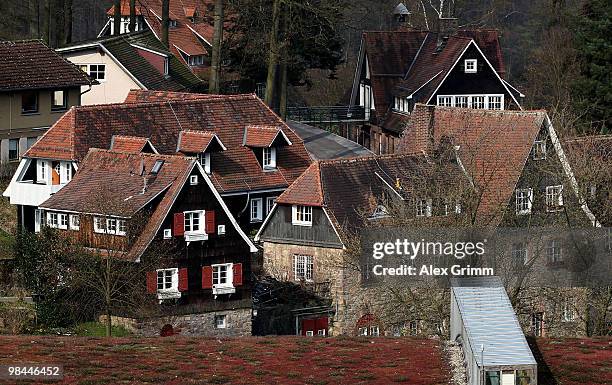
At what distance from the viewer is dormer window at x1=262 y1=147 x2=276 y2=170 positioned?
73.7 metres

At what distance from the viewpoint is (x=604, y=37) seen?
286 ft

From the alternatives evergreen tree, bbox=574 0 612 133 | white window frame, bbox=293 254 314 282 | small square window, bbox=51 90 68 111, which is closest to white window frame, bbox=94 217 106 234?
white window frame, bbox=293 254 314 282

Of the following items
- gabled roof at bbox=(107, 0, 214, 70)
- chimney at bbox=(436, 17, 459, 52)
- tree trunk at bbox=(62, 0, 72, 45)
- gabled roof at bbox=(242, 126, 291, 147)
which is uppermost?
gabled roof at bbox=(107, 0, 214, 70)

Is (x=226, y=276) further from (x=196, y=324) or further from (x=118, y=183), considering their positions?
(x=118, y=183)

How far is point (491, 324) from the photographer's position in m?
45.1

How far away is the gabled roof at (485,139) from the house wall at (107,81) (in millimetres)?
14326

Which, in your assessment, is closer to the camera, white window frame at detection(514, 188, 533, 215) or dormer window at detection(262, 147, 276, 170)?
white window frame at detection(514, 188, 533, 215)

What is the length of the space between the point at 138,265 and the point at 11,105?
1562cm

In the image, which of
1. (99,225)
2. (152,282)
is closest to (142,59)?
(99,225)

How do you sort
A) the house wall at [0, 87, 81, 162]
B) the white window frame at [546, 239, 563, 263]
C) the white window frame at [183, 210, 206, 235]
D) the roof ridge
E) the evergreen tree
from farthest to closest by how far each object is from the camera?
the evergreen tree → the house wall at [0, 87, 81, 162] → the roof ridge → the white window frame at [183, 210, 206, 235] → the white window frame at [546, 239, 563, 263]

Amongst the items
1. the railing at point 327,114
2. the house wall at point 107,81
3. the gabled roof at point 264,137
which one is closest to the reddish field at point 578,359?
the gabled roof at point 264,137

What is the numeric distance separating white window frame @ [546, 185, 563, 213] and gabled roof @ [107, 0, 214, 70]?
46.6m

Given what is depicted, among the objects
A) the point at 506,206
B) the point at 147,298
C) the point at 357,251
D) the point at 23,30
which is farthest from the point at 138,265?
the point at 23,30

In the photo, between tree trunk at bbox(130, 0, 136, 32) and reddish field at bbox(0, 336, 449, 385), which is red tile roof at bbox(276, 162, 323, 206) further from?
tree trunk at bbox(130, 0, 136, 32)
